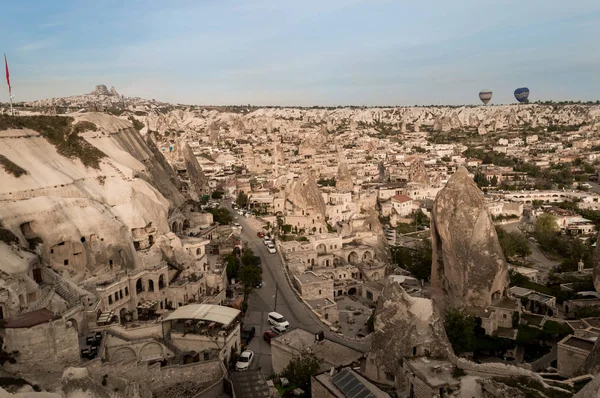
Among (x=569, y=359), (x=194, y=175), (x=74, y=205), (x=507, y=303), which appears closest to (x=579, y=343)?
(x=569, y=359)

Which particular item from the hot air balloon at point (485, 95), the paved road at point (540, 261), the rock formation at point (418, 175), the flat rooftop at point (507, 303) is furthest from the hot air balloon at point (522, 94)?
the flat rooftop at point (507, 303)

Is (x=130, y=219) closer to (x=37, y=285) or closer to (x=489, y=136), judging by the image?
(x=37, y=285)

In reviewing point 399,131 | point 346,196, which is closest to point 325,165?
point 346,196

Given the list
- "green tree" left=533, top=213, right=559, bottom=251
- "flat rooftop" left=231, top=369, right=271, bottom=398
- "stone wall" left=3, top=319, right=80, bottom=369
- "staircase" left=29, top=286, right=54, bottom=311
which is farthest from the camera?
"green tree" left=533, top=213, right=559, bottom=251

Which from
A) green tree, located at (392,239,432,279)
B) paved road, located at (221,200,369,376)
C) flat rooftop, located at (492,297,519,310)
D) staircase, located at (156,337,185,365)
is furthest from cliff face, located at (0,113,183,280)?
flat rooftop, located at (492,297,519,310)

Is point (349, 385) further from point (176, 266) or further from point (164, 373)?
point (176, 266)

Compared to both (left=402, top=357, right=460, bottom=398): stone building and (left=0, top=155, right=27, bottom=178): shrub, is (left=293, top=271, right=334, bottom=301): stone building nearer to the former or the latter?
(left=402, top=357, right=460, bottom=398): stone building
